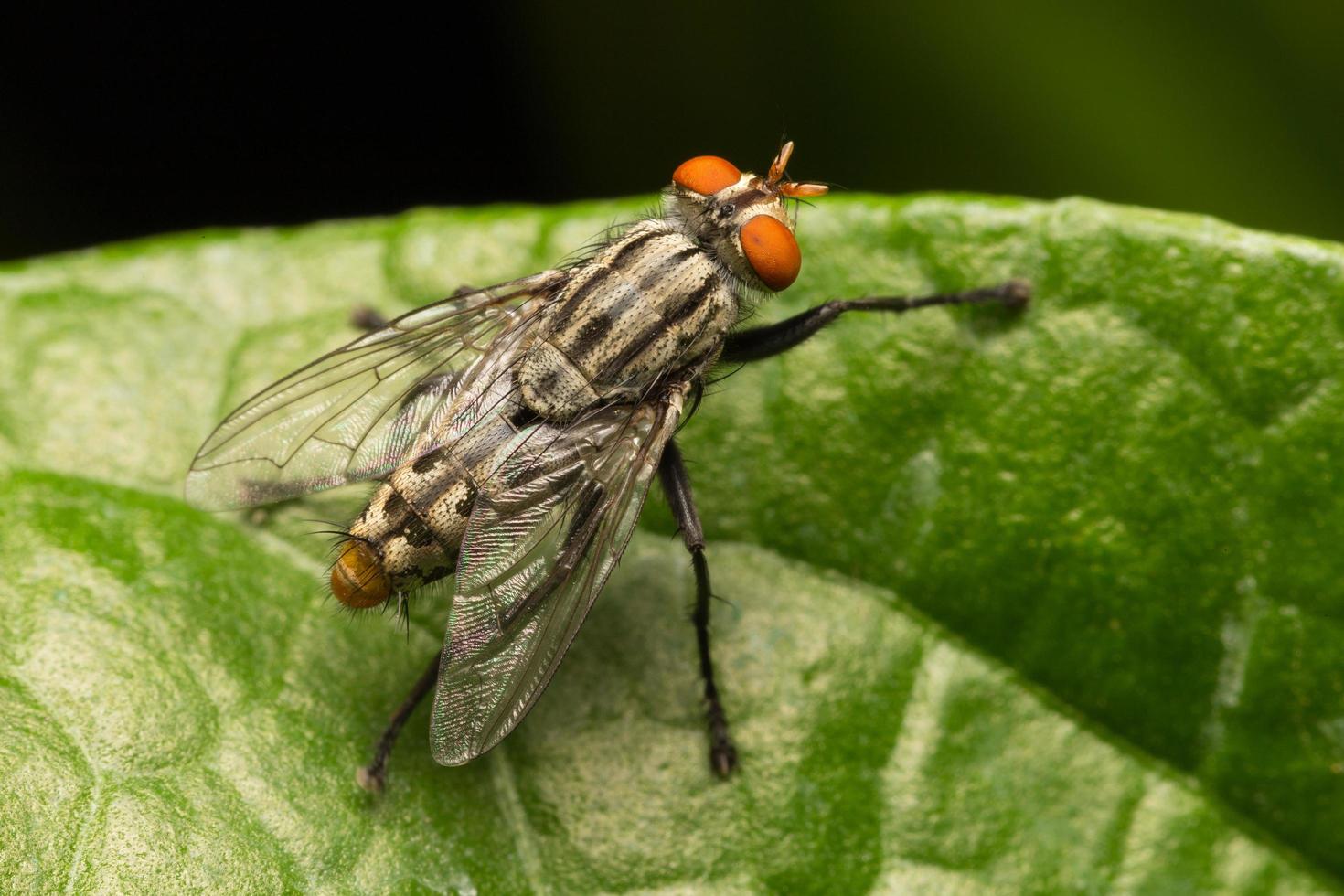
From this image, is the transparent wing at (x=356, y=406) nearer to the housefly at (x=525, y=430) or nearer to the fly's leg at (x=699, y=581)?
the housefly at (x=525, y=430)

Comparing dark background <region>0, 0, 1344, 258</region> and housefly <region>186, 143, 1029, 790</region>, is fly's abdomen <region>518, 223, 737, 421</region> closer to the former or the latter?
housefly <region>186, 143, 1029, 790</region>

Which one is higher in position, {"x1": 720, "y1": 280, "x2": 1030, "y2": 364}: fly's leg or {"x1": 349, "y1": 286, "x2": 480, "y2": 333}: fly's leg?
{"x1": 720, "y1": 280, "x2": 1030, "y2": 364}: fly's leg

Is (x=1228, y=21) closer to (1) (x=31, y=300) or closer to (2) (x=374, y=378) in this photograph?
(2) (x=374, y=378)

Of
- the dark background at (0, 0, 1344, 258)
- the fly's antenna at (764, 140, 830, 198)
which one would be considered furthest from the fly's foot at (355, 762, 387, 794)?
the dark background at (0, 0, 1344, 258)

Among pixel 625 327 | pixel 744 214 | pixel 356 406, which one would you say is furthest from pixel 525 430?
pixel 744 214

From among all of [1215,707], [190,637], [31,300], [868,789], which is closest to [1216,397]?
[1215,707]

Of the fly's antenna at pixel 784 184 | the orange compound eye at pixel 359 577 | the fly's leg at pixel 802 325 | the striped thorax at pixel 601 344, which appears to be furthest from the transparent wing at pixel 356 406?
the fly's antenna at pixel 784 184

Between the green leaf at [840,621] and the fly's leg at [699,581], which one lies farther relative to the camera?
the fly's leg at [699,581]
